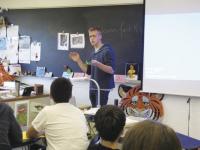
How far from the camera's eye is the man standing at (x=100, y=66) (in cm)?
453

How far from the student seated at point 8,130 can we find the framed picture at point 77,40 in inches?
95.8

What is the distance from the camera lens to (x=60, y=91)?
262 centimetres

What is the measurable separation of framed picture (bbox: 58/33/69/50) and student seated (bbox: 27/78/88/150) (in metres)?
2.51

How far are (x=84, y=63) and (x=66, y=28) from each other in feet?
2.07

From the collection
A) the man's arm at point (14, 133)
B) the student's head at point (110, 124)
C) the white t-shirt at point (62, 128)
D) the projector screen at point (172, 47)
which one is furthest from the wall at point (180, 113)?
the man's arm at point (14, 133)

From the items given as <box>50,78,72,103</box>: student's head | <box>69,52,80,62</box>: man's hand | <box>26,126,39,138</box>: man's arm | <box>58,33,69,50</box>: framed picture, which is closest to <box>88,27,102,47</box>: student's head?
<box>69,52,80,62</box>: man's hand

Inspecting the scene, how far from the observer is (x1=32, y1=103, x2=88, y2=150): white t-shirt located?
2.41 metres

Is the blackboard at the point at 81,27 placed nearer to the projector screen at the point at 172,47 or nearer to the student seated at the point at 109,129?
the projector screen at the point at 172,47

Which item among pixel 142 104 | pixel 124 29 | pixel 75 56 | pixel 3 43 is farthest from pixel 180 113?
pixel 3 43

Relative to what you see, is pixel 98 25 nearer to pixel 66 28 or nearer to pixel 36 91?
pixel 66 28

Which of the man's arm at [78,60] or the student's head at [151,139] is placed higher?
the man's arm at [78,60]

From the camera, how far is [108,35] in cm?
457

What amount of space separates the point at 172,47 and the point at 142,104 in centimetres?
88

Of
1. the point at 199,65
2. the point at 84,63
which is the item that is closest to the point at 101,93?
the point at 84,63
